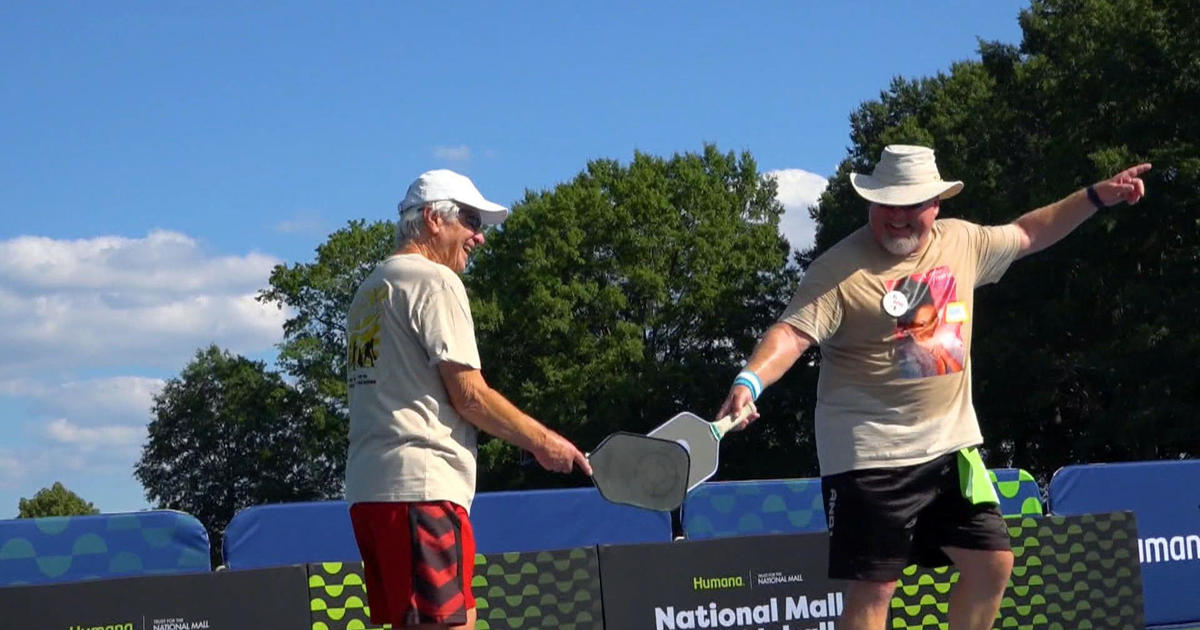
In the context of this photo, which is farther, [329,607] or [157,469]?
[157,469]

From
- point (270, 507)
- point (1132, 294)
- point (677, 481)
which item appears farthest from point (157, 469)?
point (677, 481)

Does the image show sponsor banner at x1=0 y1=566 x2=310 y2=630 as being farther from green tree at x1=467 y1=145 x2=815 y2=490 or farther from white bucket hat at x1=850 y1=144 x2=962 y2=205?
green tree at x1=467 y1=145 x2=815 y2=490

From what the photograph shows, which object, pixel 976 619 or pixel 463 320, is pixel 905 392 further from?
pixel 463 320

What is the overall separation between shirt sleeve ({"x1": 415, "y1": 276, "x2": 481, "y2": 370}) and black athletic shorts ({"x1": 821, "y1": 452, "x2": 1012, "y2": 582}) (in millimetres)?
1448

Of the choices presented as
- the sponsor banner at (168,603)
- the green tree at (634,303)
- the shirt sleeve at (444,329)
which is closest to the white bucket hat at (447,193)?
the shirt sleeve at (444,329)

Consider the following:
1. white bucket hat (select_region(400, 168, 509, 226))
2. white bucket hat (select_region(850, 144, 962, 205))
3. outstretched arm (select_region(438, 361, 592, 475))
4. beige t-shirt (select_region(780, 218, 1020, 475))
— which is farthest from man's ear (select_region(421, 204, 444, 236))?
white bucket hat (select_region(850, 144, 962, 205))

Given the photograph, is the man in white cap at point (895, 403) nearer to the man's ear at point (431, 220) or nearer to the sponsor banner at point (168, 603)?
the man's ear at point (431, 220)

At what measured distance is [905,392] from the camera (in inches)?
207

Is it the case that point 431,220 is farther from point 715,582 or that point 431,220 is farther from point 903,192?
point 715,582

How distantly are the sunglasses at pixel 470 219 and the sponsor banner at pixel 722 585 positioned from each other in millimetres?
4941

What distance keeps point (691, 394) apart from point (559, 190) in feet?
28.5

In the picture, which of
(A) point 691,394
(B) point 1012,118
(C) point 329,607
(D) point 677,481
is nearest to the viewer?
(D) point 677,481

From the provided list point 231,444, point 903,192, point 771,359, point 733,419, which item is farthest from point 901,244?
point 231,444

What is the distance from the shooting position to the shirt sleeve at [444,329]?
4680mm
